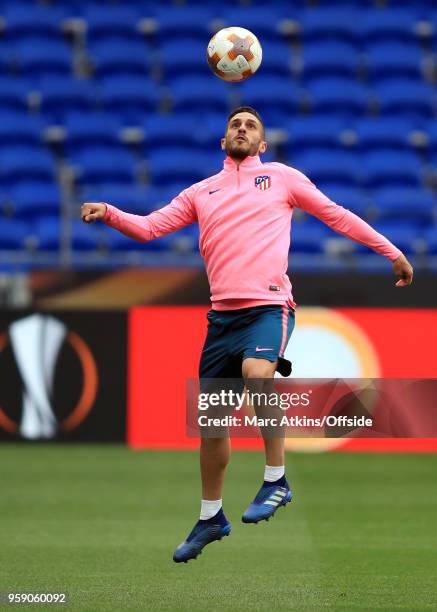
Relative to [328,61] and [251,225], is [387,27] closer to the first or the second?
[328,61]

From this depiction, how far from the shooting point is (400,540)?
8062 millimetres

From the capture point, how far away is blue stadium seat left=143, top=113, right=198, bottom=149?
53.1ft

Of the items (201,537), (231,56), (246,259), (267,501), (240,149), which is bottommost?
(201,537)

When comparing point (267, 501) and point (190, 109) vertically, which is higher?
point (190, 109)

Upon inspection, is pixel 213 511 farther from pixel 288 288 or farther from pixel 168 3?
pixel 168 3

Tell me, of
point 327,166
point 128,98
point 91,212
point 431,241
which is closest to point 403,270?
point 91,212

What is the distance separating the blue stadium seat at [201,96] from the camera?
55.9 ft

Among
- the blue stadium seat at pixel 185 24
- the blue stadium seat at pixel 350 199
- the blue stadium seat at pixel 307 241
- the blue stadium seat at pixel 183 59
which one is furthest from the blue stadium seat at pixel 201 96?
the blue stadium seat at pixel 307 241

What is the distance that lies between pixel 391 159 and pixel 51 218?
179 inches

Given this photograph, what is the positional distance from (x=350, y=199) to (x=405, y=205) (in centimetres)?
79

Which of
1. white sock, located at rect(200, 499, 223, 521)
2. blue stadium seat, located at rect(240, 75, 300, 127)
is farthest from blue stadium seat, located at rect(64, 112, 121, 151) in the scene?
white sock, located at rect(200, 499, 223, 521)

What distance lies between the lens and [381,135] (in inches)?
651

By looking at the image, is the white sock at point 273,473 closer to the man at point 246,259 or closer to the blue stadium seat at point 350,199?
the man at point 246,259

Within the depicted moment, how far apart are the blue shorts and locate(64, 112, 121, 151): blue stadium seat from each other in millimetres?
10218
